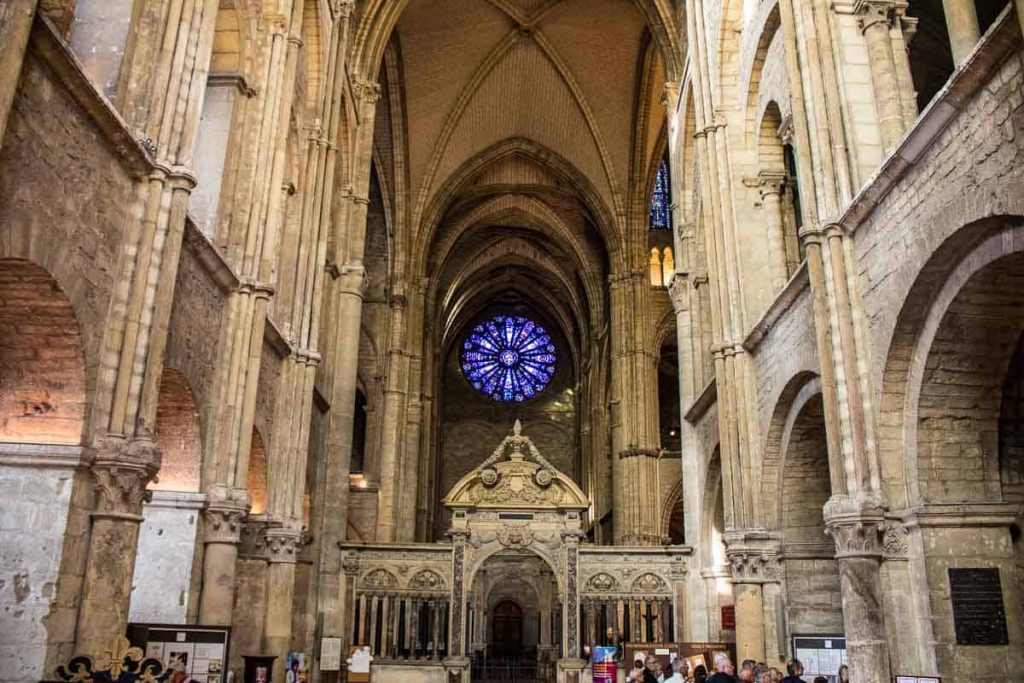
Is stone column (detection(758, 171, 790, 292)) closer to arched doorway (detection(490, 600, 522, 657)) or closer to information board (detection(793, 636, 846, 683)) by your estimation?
information board (detection(793, 636, 846, 683))

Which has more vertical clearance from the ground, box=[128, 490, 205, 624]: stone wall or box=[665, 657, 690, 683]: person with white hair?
box=[128, 490, 205, 624]: stone wall

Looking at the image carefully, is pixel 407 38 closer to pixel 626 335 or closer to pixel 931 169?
pixel 626 335

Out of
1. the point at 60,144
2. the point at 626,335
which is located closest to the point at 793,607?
the point at 60,144

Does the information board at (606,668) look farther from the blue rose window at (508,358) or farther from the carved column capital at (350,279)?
the blue rose window at (508,358)

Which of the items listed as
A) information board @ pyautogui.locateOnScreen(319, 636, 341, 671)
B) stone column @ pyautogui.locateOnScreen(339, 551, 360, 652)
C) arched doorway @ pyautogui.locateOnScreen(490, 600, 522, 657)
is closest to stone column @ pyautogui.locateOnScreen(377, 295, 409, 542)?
stone column @ pyautogui.locateOnScreen(339, 551, 360, 652)

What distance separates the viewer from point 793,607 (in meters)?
13.2

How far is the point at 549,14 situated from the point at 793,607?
66.0 ft

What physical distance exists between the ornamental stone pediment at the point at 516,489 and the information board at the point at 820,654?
7556mm

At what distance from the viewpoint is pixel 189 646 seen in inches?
343

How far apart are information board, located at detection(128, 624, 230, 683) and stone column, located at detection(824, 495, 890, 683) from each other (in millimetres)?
6148

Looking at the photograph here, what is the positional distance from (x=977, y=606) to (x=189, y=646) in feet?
24.3

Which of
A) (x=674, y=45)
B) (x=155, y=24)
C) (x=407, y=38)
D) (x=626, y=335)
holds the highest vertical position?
(x=407, y=38)

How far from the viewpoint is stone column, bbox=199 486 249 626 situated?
10883 millimetres

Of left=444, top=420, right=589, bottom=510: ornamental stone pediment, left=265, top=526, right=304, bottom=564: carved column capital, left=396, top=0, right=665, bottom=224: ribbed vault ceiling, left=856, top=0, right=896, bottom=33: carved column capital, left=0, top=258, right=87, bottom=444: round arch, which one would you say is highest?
left=396, top=0, right=665, bottom=224: ribbed vault ceiling
